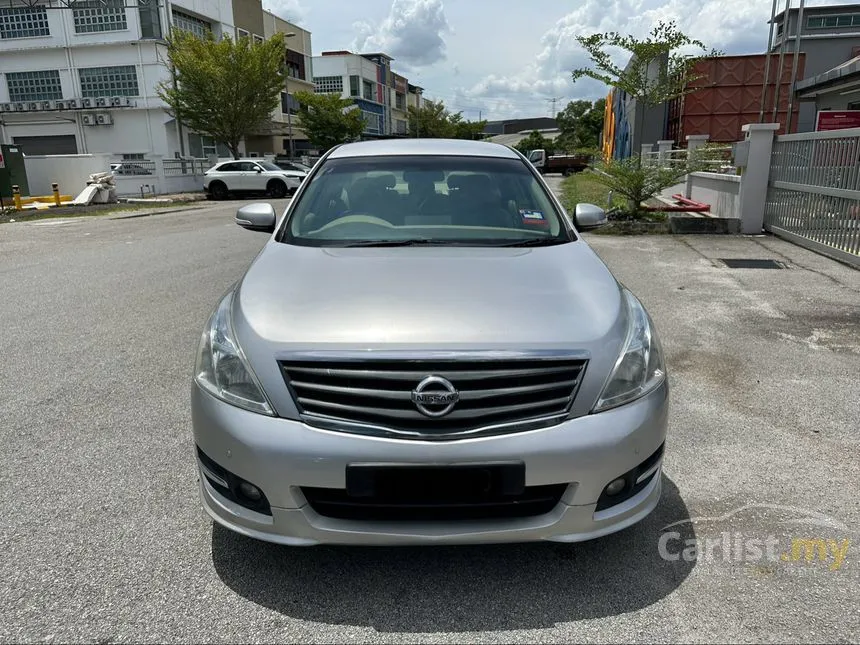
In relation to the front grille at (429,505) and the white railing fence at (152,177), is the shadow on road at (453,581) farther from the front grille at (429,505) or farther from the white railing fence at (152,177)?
the white railing fence at (152,177)

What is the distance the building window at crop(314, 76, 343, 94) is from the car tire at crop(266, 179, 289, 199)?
4585 cm

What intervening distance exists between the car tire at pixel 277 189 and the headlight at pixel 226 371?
25.3 metres

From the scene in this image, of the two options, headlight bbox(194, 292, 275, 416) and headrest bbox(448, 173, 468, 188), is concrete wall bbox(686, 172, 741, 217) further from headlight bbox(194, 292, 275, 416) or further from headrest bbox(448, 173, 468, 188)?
headlight bbox(194, 292, 275, 416)

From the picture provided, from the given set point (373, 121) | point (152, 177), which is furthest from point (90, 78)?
point (373, 121)

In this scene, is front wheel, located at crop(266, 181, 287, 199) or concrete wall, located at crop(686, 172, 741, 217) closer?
concrete wall, located at crop(686, 172, 741, 217)

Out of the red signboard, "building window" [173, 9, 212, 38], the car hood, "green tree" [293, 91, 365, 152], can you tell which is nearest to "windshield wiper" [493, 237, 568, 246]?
the car hood

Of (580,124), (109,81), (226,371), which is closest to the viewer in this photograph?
(226,371)

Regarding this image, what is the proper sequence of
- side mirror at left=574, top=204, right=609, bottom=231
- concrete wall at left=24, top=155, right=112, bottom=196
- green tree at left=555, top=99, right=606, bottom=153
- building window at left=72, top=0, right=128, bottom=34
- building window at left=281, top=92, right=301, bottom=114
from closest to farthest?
side mirror at left=574, top=204, right=609, bottom=231 < concrete wall at left=24, top=155, right=112, bottom=196 < building window at left=72, top=0, right=128, bottom=34 < building window at left=281, top=92, right=301, bottom=114 < green tree at left=555, top=99, right=606, bottom=153

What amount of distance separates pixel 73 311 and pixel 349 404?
578cm

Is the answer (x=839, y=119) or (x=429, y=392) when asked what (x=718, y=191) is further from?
(x=429, y=392)

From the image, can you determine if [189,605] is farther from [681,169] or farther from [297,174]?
[297,174]

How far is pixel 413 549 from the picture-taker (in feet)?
8.77

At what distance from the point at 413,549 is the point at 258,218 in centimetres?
231

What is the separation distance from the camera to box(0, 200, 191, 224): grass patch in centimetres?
1940
